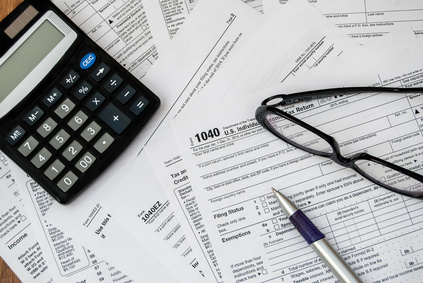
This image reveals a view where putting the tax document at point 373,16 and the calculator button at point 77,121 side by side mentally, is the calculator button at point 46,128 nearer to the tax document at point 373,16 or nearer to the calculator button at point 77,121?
the calculator button at point 77,121

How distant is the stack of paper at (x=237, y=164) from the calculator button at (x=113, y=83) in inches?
1.1

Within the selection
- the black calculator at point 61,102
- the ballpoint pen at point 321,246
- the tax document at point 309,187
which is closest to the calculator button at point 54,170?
the black calculator at point 61,102

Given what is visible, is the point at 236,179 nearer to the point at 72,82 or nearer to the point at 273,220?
the point at 273,220

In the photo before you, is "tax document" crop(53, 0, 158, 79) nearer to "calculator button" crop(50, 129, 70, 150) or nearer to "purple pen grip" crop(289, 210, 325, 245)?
"calculator button" crop(50, 129, 70, 150)

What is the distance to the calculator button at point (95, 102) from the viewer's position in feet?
1.37

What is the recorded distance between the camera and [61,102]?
420 millimetres

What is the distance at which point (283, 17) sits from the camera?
0.44 metres

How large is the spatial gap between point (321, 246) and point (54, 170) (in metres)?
0.27

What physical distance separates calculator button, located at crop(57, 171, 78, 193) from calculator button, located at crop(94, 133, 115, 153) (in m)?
0.04

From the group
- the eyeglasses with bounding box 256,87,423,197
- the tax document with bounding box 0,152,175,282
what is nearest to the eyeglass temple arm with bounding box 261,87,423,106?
the eyeglasses with bounding box 256,87,423,197

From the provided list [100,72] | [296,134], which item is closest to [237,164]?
[296,134]

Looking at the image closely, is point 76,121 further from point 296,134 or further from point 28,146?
point 296,134

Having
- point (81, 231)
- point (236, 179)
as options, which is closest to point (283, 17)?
point (236, 179)

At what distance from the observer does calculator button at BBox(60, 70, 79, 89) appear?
421mm
